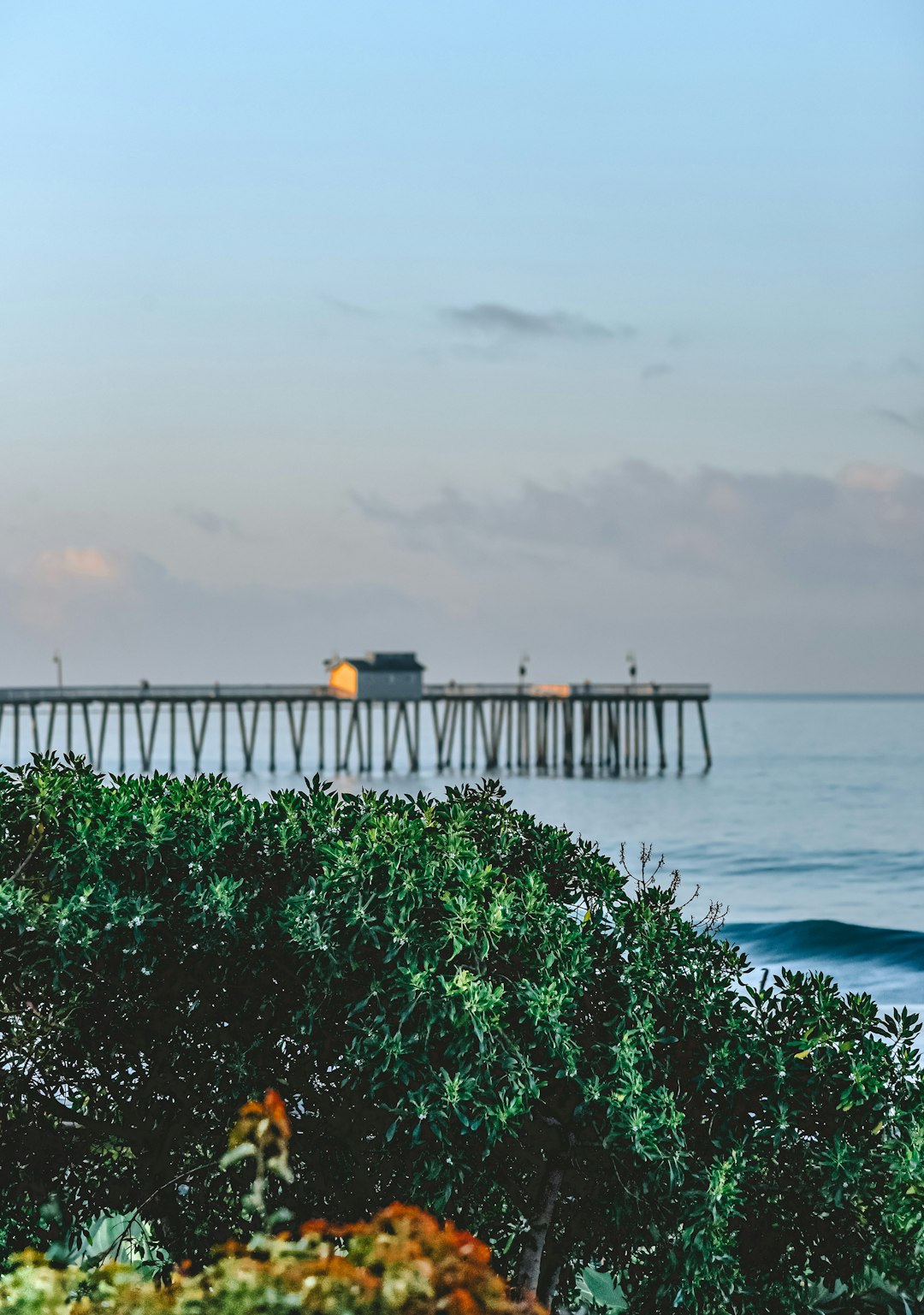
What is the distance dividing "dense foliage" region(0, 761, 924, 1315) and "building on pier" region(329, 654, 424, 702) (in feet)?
263

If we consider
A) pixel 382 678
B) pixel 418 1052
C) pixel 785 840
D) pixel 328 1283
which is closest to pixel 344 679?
pixel 382 678

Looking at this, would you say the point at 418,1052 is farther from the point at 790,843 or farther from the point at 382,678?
the point at 382,678

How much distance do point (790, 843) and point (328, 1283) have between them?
215ft

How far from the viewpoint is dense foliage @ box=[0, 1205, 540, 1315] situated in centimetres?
498

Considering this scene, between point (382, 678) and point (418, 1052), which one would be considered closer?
point (418, 1052)

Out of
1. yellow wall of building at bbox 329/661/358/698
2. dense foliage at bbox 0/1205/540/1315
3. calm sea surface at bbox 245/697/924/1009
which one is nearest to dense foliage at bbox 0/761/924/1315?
dense foliage at bbox 0/1205/540/1315

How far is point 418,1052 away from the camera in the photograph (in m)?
8.58

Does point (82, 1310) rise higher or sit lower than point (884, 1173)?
higher

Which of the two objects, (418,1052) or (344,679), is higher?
(344,679)

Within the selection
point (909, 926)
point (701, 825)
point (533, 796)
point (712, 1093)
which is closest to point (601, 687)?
point (533, 796)

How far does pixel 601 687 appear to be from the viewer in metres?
92.3

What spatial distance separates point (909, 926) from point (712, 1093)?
38.9 m

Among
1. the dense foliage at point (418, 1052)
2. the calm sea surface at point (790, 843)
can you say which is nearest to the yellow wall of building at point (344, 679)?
the calm sea surface at point (790, 843)

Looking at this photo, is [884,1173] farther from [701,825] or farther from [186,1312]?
[701,825]
